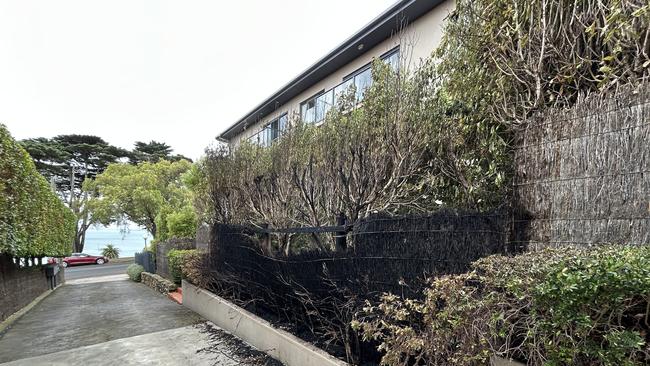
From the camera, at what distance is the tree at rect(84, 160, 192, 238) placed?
2514cm

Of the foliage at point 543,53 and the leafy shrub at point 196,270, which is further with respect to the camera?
the leafy shrub at point 196,270

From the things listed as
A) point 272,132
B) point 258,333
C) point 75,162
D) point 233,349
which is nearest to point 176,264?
point 272,132

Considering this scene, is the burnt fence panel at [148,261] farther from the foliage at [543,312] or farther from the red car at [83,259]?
the foliage at [543,312]

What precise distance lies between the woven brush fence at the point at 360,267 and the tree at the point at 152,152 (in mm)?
35612

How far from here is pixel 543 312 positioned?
7.55ft

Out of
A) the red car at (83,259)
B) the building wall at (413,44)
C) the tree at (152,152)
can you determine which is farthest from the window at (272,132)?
the tree at (152,152)

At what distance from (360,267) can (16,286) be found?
1030cm

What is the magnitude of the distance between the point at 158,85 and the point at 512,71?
19.6 metres

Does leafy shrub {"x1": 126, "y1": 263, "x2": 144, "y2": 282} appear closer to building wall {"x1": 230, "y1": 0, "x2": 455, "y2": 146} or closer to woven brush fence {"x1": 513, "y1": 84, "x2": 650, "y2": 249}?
building wall {"x1": 230, "y1": 0, "x2": 455, "y2": 146}

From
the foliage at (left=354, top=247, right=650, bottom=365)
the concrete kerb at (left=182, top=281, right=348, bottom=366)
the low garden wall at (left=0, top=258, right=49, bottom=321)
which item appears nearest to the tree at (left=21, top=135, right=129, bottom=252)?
the low garden wall at (left=0, top=258, right=49, bottom=321)

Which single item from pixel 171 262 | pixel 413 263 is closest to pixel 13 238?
pixel 171 262

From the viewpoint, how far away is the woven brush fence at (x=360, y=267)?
3.26 metres

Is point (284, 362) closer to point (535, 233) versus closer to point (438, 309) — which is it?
point (438, 309)

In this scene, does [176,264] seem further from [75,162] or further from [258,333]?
[75,162]
